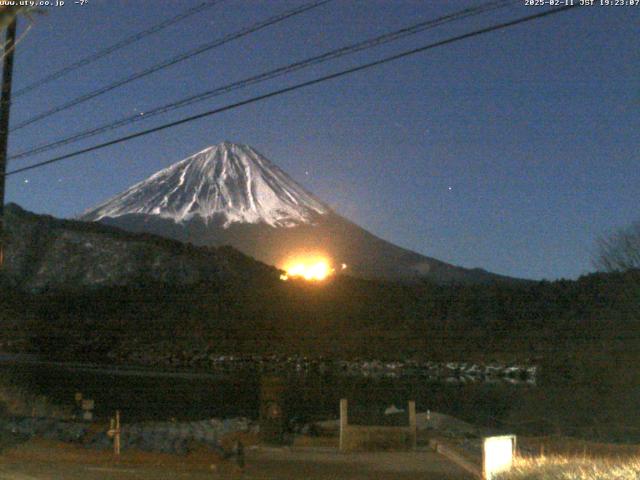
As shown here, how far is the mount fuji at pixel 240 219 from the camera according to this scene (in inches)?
4866

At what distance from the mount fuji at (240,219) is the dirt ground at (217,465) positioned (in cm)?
10135

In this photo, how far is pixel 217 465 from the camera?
45.0 ft

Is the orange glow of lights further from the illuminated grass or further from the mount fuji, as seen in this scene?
the illuminated grass

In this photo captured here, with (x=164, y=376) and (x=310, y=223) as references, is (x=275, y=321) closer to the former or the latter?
(x=164, y=376)

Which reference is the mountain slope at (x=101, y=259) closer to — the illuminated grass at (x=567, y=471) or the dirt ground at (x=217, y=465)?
the dirt ground at (x=217, y=465)

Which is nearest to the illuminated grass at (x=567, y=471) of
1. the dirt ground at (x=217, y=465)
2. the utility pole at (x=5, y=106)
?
the dirt ground at (x=217, y=465)

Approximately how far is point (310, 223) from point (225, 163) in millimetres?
20671

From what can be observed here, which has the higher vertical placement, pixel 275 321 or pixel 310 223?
pixel 310 223

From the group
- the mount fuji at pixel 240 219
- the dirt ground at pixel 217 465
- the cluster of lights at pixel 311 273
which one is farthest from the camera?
the mount fuji at pixel 240 219

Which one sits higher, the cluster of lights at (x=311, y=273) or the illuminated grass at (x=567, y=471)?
the cluster of lights at (x=311, y=273)

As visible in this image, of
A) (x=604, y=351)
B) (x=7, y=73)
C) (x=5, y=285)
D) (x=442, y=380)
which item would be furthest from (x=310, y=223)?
(x=7, y=73)

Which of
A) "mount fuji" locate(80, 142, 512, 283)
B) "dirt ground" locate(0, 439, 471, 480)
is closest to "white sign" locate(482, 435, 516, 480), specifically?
"dirt ground" locate(0, 439, 471, 480)

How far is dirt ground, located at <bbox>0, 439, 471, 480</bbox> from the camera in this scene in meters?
12.6

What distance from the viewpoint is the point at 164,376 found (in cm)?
4941
